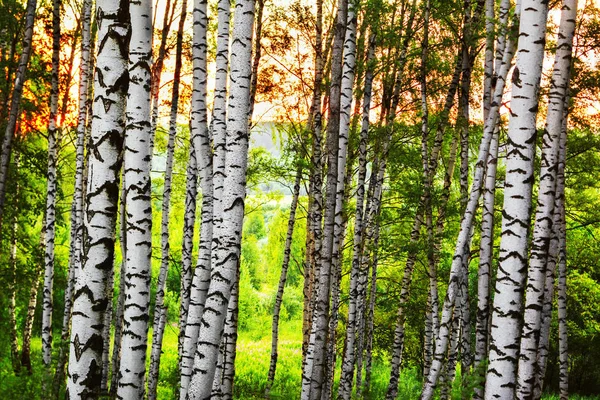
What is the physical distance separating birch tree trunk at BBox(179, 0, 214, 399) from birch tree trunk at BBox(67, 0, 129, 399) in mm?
2437

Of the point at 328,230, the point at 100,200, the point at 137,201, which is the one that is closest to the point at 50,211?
the point at 328,230

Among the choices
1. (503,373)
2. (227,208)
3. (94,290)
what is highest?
(227,208)

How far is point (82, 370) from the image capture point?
3.09 m

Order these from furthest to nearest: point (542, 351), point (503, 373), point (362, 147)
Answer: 1. point (362, 147)
2. point (542, 351)
3. point (503, 373)

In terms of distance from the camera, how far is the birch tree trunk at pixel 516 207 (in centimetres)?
393

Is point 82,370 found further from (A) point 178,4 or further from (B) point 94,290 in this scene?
(A) point 178,4

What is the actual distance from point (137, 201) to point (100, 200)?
100 cm

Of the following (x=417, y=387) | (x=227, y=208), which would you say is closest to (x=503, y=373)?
(x=227, y=208)

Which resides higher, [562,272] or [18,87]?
[18,87]

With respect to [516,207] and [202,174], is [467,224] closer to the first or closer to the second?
[516,207]

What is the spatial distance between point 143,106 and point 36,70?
10.6 meters

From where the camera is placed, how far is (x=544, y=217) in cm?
491

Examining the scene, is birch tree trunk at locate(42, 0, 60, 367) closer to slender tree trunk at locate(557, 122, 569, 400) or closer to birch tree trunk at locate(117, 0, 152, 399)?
birch tree trunk at locate(117, 0, 152, 399)

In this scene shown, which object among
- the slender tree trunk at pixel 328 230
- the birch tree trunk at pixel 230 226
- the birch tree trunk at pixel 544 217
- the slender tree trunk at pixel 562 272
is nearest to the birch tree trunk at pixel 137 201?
the birch tree trunk at pixel 230 226
